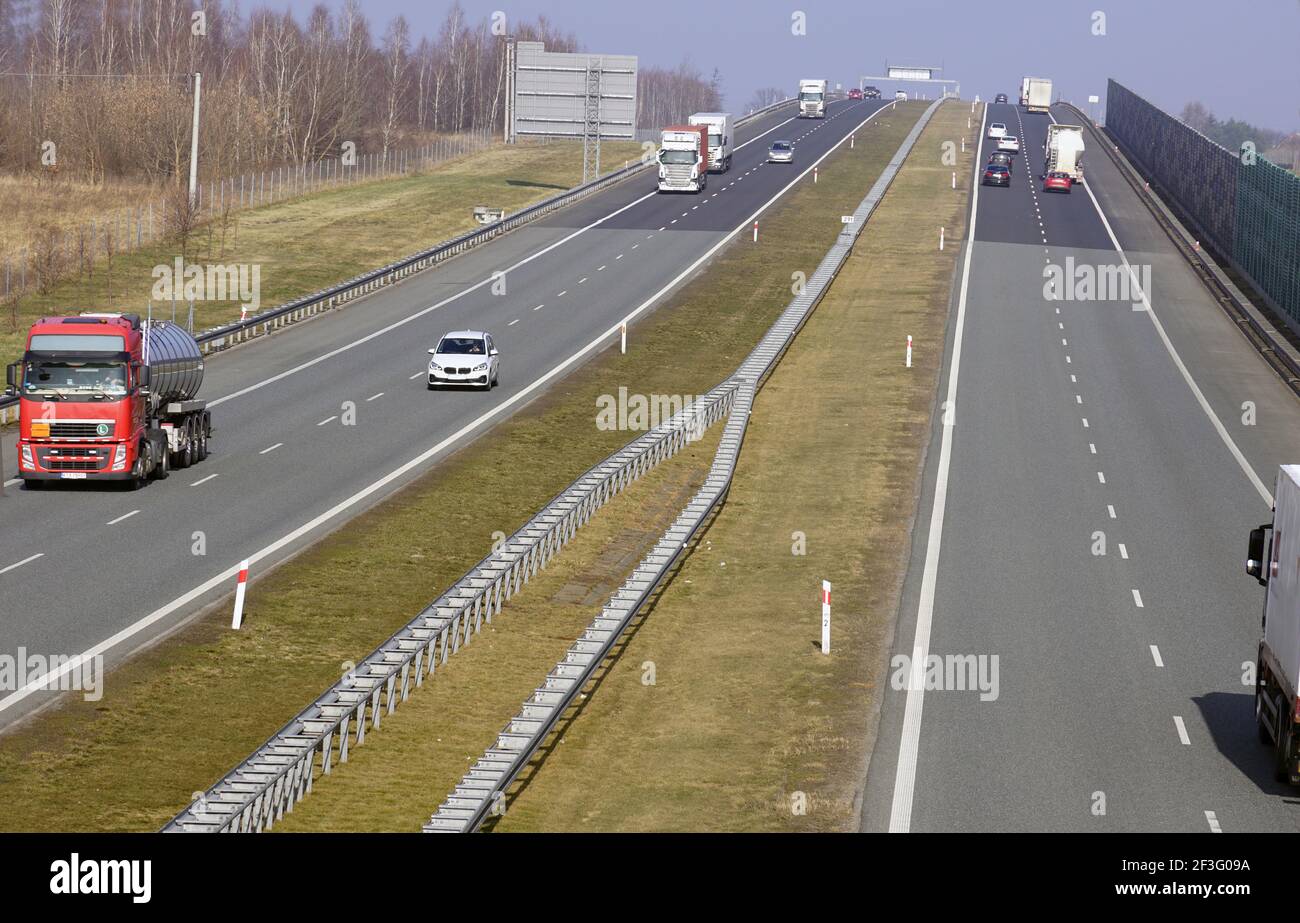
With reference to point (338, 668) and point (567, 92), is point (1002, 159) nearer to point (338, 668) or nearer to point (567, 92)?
point (567, 92)

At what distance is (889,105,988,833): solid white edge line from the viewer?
64.7 feet

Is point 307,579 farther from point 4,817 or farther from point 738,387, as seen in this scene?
point 738,387

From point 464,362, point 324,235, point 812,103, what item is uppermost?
point 812,103

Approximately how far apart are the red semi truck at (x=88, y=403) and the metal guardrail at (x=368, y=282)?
283 inches

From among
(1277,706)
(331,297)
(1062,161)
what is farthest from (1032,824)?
(1062,161)

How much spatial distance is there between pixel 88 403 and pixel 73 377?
71 cm

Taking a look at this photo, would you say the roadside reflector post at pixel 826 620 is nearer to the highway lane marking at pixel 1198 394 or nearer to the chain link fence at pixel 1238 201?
the highway lane marking at pixel 1198 394

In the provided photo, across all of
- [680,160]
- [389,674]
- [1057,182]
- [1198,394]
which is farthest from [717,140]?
[389,674]

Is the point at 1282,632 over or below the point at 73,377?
below

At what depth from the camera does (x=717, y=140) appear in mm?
106250

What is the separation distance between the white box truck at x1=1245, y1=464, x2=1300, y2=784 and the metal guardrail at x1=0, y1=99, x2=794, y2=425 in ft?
100

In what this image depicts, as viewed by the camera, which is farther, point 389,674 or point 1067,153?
point 1067,153

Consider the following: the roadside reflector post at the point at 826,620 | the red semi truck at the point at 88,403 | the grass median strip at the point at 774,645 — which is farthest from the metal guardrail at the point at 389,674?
the red semi truck at the point at 88,403

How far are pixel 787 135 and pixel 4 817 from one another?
125 m
